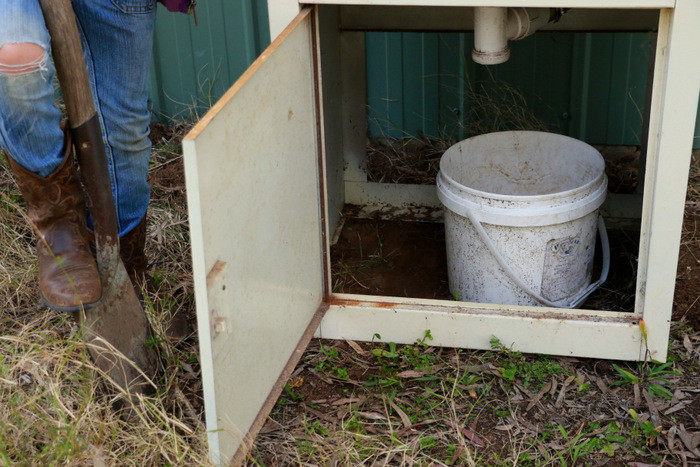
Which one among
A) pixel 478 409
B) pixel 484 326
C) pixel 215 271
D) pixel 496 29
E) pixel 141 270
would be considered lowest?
pixel 478 409

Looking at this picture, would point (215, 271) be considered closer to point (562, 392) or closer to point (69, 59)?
point (69, 59)

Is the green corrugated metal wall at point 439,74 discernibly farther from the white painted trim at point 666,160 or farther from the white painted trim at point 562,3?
the white painted trim at point 562,3

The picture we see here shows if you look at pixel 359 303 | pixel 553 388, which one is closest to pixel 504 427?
pixel 553 388

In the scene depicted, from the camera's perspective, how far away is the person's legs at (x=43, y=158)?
1.87 metres

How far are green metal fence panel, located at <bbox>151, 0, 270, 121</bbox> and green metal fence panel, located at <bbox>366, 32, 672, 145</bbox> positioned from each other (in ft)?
1.68

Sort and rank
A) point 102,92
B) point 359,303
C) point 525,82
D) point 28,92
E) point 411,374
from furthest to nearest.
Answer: point 525,82, point 359,303, point 411,374, point 102,92, point 28,92

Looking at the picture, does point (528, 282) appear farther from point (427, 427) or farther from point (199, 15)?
point (199, 15)

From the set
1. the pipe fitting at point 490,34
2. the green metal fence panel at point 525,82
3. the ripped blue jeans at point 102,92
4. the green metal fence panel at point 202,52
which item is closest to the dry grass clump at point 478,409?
the ripped blue jeans at point 102,92

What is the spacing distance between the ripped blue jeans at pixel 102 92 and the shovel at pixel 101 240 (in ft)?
0.15

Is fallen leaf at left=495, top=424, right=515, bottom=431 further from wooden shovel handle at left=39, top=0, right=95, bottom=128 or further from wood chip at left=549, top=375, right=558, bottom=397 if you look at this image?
wooden shovel handle at left=39, top=0, right=95, bottom=128

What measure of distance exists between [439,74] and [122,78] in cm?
178

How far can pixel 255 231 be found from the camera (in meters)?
2.03

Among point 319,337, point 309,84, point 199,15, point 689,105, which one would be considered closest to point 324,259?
point 319,337

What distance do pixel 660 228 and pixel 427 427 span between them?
795mm
